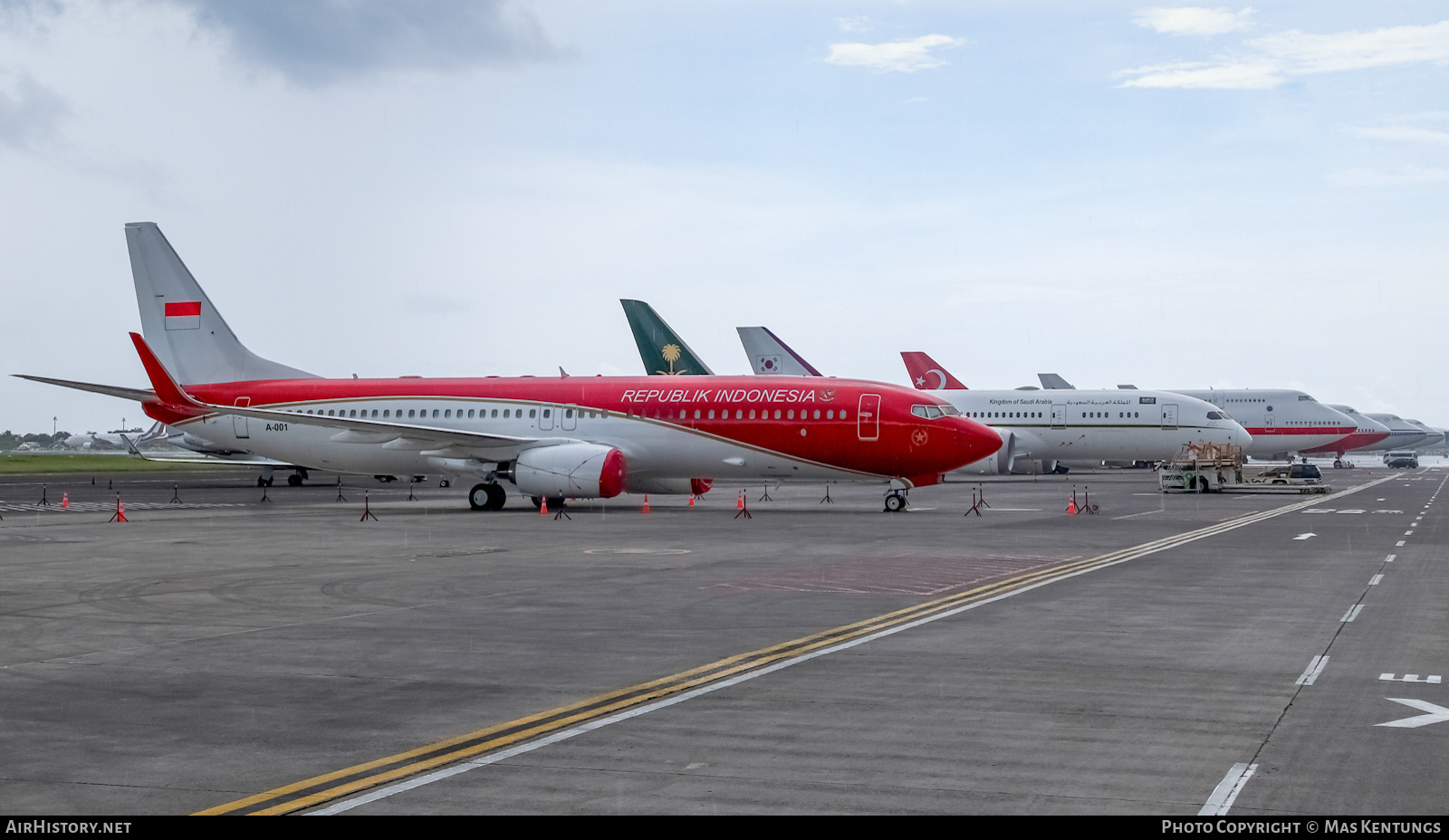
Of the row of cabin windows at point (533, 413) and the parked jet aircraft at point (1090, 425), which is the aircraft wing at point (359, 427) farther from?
the parked jet aircraft at point (1090, 425)

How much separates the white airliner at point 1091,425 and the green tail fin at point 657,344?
1570 cm

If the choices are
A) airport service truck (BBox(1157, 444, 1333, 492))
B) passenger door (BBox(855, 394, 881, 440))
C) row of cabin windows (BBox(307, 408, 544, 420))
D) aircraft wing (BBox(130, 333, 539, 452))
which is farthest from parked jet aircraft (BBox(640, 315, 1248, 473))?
aircraft wing (BBox(130, 333, 539, 452))

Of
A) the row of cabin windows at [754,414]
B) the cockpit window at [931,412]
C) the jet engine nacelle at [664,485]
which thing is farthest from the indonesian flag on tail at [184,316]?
the cockpit window at [931,412]

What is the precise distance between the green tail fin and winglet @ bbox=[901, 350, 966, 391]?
2308cm

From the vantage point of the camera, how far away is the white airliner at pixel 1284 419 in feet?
251

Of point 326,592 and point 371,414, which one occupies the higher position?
point 371,414

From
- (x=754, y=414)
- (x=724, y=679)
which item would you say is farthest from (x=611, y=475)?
(x=724, y=679)

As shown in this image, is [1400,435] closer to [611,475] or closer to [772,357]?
[772,357]

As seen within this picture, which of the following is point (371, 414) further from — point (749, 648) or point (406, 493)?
point (749, 648)

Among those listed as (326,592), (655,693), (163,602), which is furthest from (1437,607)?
(163,602)

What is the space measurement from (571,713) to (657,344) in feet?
204

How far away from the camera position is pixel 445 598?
17.5m

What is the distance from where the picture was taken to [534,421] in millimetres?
40531
